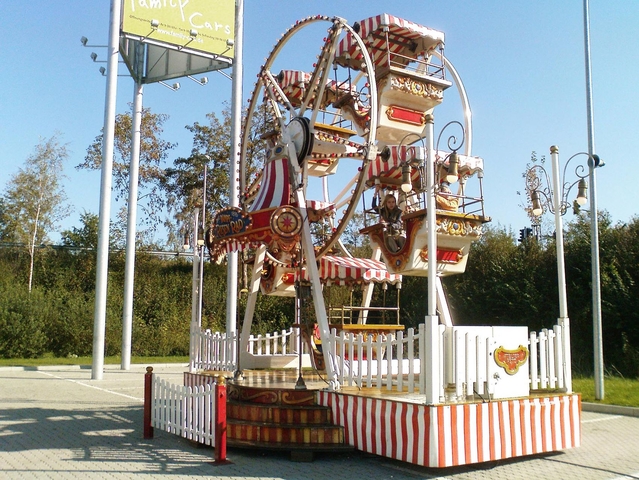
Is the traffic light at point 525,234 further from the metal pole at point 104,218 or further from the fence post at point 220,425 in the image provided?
the fence post at point 220,425

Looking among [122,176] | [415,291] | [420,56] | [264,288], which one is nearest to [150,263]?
[122,176]

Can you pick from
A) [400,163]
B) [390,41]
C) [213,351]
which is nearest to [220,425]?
[213,351]

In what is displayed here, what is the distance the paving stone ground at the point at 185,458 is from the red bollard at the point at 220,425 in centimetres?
15

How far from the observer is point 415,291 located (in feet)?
88.1

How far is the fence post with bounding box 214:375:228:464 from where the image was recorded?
25.6ft

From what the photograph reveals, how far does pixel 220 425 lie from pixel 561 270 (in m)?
5.22

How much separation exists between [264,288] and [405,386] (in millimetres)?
4376

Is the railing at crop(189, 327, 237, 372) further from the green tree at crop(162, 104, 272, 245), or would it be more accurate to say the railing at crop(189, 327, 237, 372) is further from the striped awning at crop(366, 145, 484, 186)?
the green tree at crop(162, 104, 272, 245)

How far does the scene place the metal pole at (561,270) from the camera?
8.80m

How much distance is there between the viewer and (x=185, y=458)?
26.5 ft

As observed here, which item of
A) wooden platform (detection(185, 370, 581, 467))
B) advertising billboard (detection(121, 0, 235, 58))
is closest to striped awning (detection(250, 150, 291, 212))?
wooden platform (detection(185, 370, 581, 467))

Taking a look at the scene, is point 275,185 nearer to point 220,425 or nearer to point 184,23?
point 220,425

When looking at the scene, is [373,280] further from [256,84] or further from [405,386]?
[256,84]

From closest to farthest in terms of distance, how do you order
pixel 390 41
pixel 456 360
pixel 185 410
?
1. pixel 456 360
2. pixel 185 410
3. pixel 390 41
